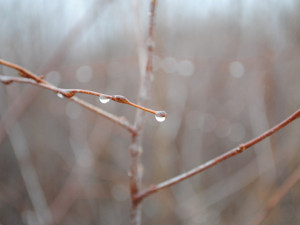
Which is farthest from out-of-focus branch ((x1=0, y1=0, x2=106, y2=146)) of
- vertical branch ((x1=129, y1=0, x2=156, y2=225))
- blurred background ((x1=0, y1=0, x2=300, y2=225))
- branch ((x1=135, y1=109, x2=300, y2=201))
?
branch ((x1=135, y1=109, x2=300, y2=201))

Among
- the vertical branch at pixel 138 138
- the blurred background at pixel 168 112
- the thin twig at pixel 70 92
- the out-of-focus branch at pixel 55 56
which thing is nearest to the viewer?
the thin twig at pixel 70 92

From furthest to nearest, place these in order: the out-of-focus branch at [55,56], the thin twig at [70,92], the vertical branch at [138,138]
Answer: the out-of-focus branch at [55,56] < the vertical branch at [138,138] < the thin twig at [70,92]

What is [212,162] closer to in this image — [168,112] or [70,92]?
[70,92]

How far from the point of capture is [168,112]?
162cm

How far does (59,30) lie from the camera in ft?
5.80

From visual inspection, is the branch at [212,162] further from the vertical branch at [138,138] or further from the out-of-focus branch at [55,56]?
the out-of-focus branch at [55,56]

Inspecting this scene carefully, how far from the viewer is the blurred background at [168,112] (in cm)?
149

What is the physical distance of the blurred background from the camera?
1.49 meters

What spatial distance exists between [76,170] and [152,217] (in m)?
0.72

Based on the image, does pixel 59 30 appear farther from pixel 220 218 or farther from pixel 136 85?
pixel 220 218

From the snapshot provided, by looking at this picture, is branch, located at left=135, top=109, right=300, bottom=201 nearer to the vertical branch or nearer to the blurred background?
the vertical branch

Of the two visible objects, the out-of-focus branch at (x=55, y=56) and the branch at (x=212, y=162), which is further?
the out-of-focus branch at (x=55, y=56)

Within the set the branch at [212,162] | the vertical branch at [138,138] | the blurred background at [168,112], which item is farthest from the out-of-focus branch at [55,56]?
the branch at [212,162]


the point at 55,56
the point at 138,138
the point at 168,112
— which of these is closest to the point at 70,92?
the point at 138,138
